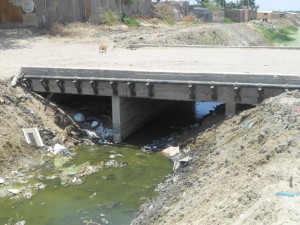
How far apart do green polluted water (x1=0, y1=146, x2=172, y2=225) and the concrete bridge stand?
2.41 meters

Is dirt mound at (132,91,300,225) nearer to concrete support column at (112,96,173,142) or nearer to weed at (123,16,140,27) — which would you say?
concrete support column at (112,96,173,142)

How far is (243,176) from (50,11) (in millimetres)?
26902

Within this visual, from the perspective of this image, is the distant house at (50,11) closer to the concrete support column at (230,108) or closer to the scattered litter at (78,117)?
the scattered litter at (78,117)

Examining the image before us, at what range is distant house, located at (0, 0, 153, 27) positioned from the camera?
103 feet

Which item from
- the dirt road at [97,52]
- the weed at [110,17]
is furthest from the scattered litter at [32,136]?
the weed at [110,17]

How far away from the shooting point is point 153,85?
1666 cm

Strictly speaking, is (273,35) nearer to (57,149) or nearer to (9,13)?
(9,13)

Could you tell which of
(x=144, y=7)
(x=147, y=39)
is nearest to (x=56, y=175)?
(x=147, y=39)

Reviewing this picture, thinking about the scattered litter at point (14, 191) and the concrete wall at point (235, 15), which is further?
the concrete wall at point (235, 15)

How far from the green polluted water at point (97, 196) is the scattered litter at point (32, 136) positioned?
1.49 metres

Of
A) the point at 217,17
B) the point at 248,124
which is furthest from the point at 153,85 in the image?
the point at 217,17

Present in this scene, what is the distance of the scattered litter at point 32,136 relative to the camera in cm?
1609

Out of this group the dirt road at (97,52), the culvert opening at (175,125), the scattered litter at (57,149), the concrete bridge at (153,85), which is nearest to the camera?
the concrete bridge at (153,85)

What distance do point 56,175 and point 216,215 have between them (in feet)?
24.2
